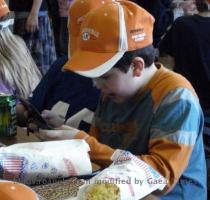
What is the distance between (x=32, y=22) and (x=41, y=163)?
224 centimetres

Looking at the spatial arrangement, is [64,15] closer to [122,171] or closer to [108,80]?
[108,80]

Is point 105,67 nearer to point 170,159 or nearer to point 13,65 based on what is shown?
point 170,159

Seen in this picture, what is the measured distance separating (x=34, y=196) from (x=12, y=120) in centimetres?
62

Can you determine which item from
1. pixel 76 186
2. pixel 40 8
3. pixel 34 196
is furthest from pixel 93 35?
pixel 40 8

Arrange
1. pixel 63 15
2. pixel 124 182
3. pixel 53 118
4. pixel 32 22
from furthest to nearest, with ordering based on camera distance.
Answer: pixel 63 15 < pixel 32 22 < pixel 53 118 < pixel 124 182

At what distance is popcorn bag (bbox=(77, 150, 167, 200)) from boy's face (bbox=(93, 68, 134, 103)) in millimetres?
285

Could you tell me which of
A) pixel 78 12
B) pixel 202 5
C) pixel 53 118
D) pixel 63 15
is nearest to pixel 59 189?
pixel 53 118

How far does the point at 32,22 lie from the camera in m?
3.12

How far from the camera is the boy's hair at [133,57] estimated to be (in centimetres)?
117

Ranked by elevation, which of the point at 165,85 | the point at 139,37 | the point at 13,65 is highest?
the point at 139,37

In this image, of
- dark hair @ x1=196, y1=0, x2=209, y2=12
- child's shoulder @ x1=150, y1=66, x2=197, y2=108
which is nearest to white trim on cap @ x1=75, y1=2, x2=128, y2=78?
child's shoulder @ x1=150, y1=66, x2=197, y2=108

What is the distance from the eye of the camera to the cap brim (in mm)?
1159

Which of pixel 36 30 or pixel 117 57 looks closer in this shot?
pixel 117 57

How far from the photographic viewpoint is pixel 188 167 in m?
1.21
